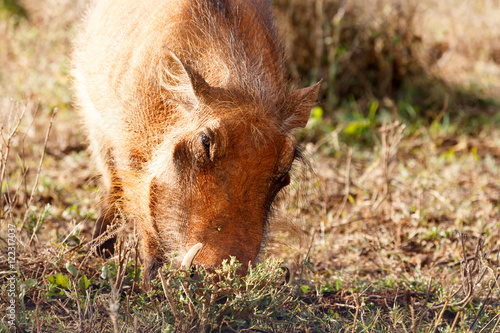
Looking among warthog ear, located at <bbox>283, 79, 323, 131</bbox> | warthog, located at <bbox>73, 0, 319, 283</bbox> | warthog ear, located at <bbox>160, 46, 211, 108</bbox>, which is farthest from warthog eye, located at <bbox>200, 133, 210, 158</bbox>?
warthog ear, located at <bbox>283, 79, 323, 131</bbox>

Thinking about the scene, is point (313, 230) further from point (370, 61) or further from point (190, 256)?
point (370, 61)

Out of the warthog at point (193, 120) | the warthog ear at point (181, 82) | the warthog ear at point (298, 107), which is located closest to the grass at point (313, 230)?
the warthog at point (193, 120)

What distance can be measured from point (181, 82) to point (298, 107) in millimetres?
656

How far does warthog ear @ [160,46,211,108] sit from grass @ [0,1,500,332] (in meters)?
0.74

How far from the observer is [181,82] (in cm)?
297

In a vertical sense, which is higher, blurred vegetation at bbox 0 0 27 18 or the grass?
blurred vegetation at bbox 0 0 27 18

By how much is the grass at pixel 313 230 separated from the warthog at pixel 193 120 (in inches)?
7.5

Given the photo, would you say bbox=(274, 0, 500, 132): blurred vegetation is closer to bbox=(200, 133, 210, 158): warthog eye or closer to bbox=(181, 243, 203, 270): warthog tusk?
bbox=(200, 133, 210, 158): warthog eye

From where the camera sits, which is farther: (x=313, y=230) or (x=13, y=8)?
(x=13, y=8)

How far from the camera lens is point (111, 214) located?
3.77 meters

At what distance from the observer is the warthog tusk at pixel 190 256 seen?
8.28 ft

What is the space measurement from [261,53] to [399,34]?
12.4 feet

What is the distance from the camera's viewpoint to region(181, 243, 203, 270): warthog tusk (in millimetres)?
2523

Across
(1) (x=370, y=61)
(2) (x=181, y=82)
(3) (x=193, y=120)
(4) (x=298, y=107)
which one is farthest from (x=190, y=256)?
(1) (x=370, y=61)
